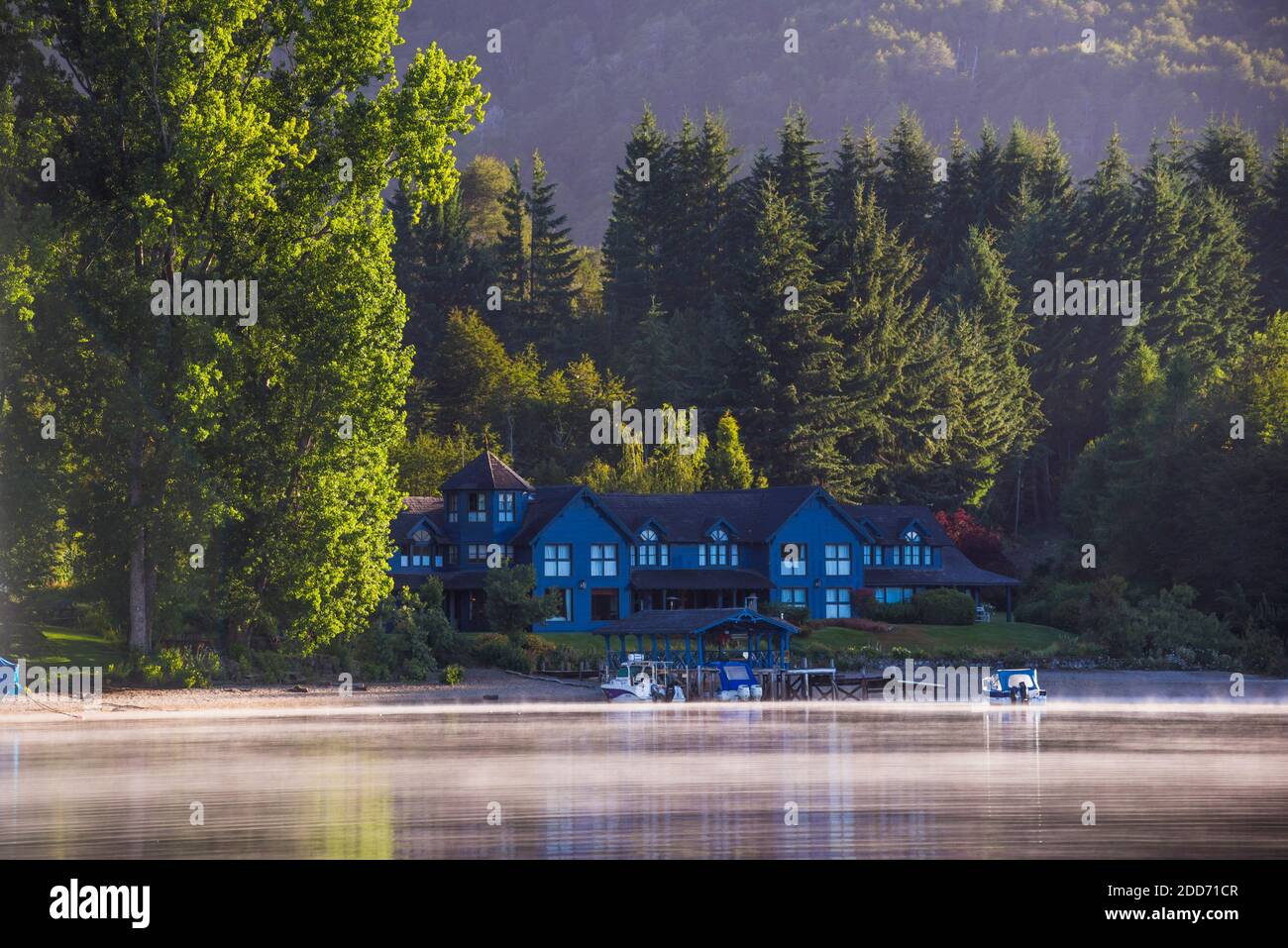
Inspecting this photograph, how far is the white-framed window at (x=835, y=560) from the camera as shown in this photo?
104 m

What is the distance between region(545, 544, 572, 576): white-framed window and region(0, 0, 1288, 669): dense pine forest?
16.0 meters

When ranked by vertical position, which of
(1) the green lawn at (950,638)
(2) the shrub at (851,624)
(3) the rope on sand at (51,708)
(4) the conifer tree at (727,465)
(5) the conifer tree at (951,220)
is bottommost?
(3) the rope on sand at (51,708)

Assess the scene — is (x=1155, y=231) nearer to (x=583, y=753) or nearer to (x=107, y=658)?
(x=107, y=658)

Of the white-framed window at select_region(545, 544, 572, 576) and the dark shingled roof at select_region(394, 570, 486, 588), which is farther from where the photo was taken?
the white-framed window at select_region(545, 544, 572, 576)

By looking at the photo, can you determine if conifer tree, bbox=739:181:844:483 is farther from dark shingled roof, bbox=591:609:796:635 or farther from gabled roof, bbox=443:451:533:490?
dark shingled roof, bbox=591:609:796:635

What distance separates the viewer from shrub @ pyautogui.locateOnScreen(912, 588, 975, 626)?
99.4 metres

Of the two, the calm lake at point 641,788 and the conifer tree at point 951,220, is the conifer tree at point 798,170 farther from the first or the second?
the calm lake at point 641,788

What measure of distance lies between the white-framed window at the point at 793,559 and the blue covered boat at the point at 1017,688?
88.1ft

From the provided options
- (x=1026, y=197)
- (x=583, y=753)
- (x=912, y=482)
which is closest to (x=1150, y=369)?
(x=912, y=482)

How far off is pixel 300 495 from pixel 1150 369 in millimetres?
69036

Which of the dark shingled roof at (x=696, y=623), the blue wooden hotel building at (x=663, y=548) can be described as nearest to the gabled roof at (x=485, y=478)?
the blue wooden hotel building at (x=663, y=548)

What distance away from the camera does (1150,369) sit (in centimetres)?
12450

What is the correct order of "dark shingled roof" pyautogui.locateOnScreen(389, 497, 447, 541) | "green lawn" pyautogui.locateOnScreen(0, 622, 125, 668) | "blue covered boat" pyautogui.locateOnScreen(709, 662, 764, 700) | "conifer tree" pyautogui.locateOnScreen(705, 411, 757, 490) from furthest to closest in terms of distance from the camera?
"conifer tree" pyautogui.locateOnScreen(705, 411, 757, 490) → "dark shingled roof" pyautogui.locateOnScreen(389, 497, 447, 541) → "blue covered boat" pyautogui.locateOnScreen(709, 662, 764, 700) → "green lawn" pyautogui.locateOnScreen(0, 622, 125, 668)

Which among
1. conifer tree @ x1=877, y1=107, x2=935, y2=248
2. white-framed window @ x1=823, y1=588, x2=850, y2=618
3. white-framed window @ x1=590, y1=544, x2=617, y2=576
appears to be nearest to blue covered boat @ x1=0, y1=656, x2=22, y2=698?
white-framed window @ x1=590, y1=544, x2=617, y2=576
